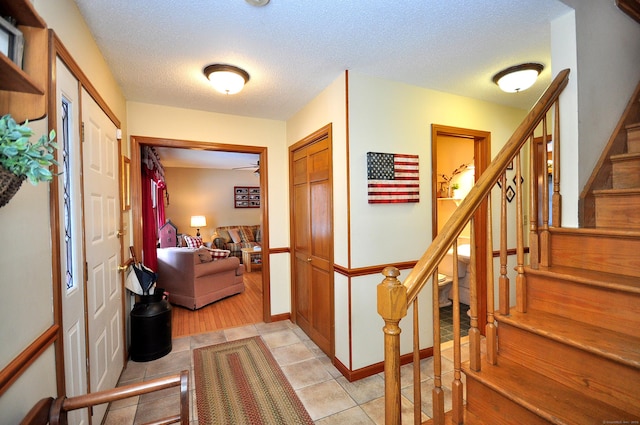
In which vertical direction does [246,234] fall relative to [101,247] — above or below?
below

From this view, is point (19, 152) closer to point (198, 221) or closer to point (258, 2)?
point (258, 2)

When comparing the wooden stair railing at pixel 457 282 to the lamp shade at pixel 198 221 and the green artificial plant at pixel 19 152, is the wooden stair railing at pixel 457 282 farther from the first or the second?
the lamp shade at pixel 198 221

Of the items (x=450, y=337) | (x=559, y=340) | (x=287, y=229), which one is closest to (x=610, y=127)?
(x=559, y=340)

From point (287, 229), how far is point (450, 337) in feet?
7.23

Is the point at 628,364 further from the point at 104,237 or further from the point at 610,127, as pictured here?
the point at 104,237

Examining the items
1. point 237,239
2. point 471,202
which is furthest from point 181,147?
point 237,239

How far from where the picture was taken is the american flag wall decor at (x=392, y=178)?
2330mm

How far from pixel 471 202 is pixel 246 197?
7236 millimetres

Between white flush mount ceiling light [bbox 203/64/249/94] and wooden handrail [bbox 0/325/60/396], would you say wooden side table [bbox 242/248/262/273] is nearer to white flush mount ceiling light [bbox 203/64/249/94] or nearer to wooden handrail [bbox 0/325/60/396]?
white flush mount ceiling light [bbox 203/64/249/94]

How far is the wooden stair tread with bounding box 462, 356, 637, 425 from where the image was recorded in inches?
39.1

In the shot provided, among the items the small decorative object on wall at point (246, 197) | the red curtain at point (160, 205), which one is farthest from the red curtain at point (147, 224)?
the small decorative object on wall at point (246, 197)

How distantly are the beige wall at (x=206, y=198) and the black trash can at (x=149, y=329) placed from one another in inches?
193

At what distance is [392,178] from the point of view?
2.42m

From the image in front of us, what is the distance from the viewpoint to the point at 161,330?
2623 millimetres
